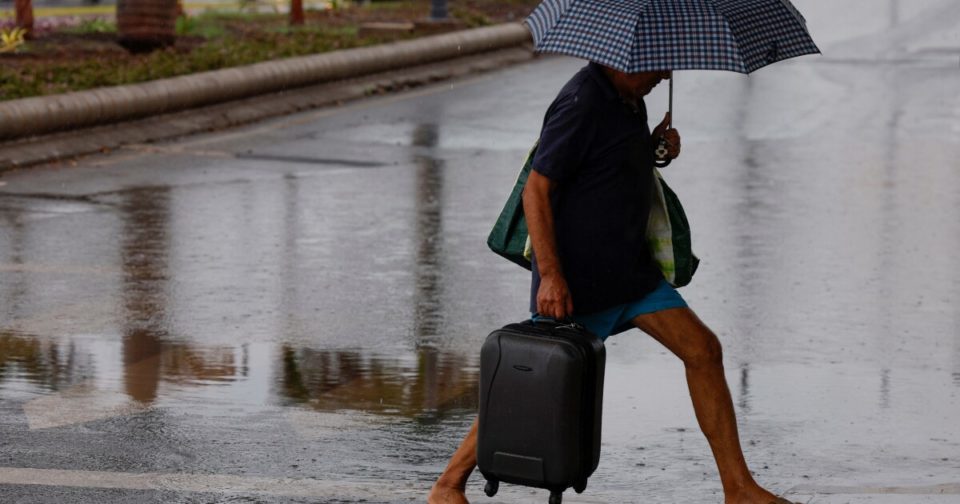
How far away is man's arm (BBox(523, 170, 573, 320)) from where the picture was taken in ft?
17.9

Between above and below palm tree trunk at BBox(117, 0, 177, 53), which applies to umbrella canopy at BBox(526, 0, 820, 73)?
above

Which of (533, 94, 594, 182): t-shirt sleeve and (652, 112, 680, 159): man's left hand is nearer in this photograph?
(533, 94, 594, 182): t-shirt sleeve

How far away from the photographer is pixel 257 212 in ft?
39.4

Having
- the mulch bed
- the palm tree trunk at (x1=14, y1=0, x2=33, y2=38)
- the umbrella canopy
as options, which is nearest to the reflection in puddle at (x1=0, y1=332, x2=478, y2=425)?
the umbrella canopy

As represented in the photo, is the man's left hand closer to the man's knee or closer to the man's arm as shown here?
the man's arm

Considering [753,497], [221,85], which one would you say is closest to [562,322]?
[753,497]

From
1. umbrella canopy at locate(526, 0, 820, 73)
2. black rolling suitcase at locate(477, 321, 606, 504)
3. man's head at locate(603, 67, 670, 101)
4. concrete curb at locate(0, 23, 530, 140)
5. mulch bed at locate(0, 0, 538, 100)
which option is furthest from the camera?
mulch bed at locate(0, 0, 538, 100)

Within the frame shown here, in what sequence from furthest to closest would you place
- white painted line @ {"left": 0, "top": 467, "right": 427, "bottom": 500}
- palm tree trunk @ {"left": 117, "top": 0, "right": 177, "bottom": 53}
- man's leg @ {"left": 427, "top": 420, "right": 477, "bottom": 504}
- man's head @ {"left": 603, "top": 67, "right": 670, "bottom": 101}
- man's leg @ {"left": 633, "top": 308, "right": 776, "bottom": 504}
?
palm tree trunk @ {"left": 117, "top": 0, "right": 177, "bottom": 53}
white painted line @ {"left": 0, "top": 467, "right": 427, "bottom": 500}
man's leg @ {"left": 427, "top": 420, "right": 477, "bottom": 504}
man's leg @ {"left": 633, "top": 308, "right": 776, "bottom": 504}
man's head @ {"left": 603, "top": 67, "right": 670, "bottom": 101}

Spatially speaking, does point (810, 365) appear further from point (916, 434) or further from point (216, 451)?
point (216, 451)

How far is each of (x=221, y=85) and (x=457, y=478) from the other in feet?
38.2

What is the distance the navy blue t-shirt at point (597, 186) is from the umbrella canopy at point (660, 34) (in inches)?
5.2

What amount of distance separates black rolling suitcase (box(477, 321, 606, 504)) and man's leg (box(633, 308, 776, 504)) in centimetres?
32

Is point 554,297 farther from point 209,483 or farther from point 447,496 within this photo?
point 209,483

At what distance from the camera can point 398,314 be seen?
9.06 meters
